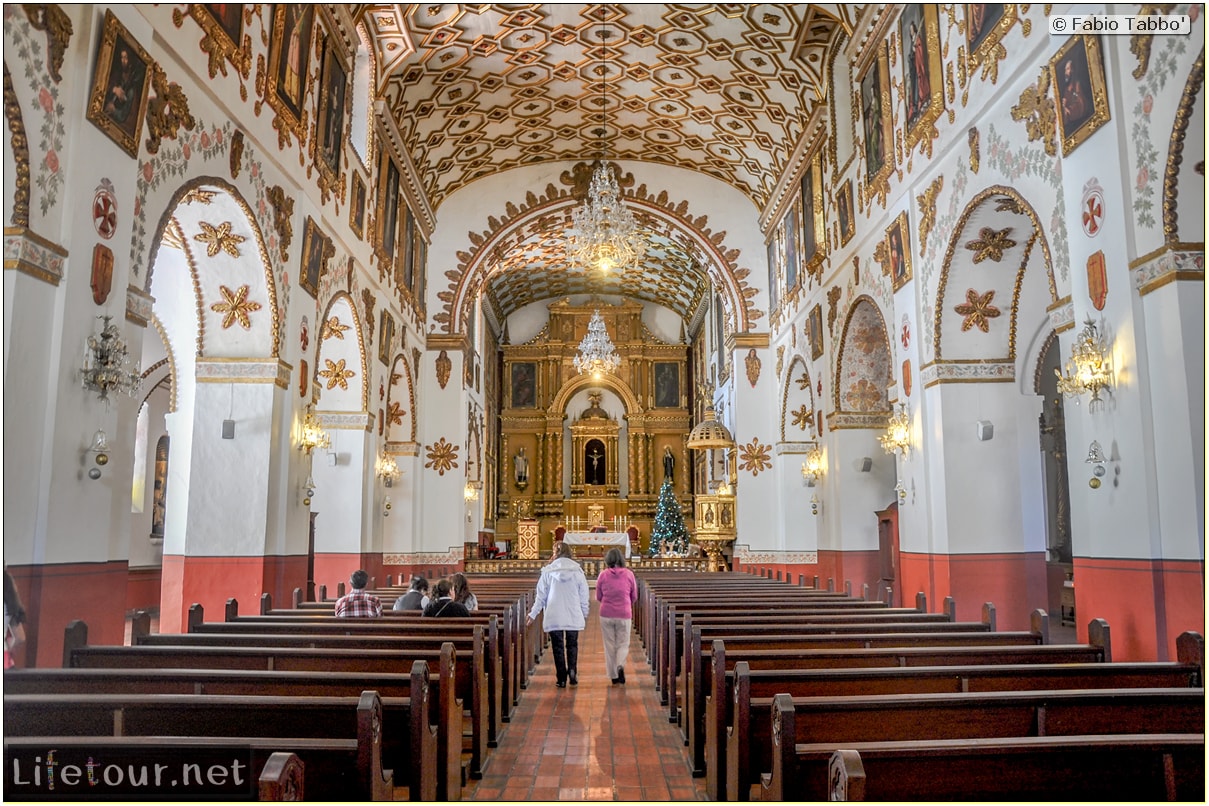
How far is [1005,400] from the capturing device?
397 inches

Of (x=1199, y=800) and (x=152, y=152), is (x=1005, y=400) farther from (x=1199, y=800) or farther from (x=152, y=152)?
(x=152, y=152)

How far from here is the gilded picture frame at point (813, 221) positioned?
612 inches

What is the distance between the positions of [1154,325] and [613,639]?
5.56 meters

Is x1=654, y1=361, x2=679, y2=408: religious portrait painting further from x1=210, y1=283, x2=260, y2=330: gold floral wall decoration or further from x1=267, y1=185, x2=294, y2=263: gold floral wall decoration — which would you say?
x1=210, y1=283, x2=260, y2=330: gold floral wall decoration

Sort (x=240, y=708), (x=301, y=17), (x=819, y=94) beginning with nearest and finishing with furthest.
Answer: (x=240, y=708), (x=301, y=17), (x=819, y=94)

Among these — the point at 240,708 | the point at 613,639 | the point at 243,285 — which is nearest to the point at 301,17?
the point at 243,285

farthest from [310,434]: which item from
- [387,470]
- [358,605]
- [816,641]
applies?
[816,641]

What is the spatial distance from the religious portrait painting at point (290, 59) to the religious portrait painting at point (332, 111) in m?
0.62

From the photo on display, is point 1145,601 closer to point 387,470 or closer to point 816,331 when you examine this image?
point 816,331

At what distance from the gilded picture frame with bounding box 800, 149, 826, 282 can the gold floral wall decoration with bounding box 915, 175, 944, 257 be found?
4.67 meters

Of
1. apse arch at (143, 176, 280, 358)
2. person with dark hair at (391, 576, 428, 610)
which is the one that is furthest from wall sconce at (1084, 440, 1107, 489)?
apse arch at (143, 176, 280, 358)

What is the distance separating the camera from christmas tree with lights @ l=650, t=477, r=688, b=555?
82.8ft

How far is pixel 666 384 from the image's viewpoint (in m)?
33.9

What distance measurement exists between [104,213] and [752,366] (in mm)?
15572
